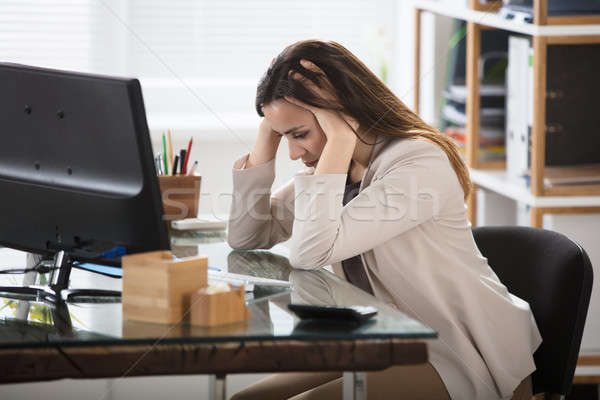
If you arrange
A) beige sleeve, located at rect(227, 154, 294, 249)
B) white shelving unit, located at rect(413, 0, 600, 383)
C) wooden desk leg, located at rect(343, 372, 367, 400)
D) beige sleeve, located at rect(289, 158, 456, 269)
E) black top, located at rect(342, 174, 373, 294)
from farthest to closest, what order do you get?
white shelving unit, located at rect(413, 0, 600, 383) < beige sleeve, located at rect(227, 154, 294, 249) < black top, located at rect(342, 174, 373, 294) < beige sleeve, located at rect(289, 158, 456, 269) < wooden desk leg, located at rect(343, 372, 367, 400)

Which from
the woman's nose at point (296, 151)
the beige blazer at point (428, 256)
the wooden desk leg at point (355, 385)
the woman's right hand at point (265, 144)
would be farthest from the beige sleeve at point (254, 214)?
the wooden desk leg at point (355, 385)

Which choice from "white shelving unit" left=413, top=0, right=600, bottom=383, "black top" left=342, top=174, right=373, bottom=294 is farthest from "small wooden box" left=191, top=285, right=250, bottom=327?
"white shelving unit" left=413, top=0, right=600, bottom=383

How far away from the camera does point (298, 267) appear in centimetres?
150

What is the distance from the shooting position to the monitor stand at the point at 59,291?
4.28 feet

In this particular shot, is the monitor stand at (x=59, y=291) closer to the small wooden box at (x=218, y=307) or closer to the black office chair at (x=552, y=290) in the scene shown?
the small wooden box at (x=218, y=307)

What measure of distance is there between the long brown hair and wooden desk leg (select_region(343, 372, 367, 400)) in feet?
1.72

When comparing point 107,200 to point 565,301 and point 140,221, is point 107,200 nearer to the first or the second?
point 140,221

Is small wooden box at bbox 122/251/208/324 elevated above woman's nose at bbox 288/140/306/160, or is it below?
below

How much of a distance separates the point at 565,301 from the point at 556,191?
66 centimetres

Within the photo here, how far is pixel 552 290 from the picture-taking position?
5.01 ft

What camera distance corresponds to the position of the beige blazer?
1.43 metres

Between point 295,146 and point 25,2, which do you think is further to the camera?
point 25,2

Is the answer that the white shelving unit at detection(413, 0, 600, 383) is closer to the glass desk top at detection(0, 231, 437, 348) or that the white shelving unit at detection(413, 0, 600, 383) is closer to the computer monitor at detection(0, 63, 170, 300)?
the glass desk top at detection(0, 231, 437, 348)

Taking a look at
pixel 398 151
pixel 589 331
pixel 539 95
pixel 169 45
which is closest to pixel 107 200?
pixel 398 151
